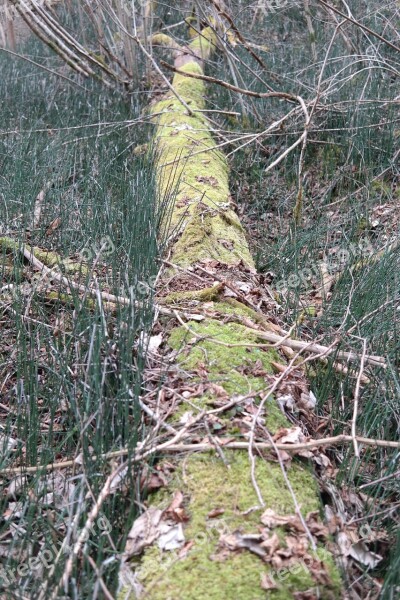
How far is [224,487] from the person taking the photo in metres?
1.66

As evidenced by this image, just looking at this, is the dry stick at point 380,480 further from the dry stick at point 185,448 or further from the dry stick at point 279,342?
the dry stick at point 279,342

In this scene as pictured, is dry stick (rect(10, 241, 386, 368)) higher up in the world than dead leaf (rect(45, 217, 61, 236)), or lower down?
lower down

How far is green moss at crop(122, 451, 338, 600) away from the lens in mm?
1427

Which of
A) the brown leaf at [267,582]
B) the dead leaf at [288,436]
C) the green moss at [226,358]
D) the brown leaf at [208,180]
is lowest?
the brown leaf at [267,582]

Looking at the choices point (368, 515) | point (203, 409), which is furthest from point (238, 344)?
point (368, 515)

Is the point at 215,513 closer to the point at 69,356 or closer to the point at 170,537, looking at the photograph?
the point at 170,537

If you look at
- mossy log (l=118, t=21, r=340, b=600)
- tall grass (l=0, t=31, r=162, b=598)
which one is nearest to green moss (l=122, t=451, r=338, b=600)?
mossy log (l=118, t=21, r=340, b=600)

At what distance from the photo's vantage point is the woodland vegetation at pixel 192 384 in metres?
1.53

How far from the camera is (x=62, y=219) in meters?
3.22

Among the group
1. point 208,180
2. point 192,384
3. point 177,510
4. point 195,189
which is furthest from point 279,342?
point 208,180

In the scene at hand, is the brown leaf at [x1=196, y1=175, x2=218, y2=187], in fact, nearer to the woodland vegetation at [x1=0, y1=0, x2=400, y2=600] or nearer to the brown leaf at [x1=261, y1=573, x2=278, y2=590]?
the woodland vegetation at [x1=0, y1=0, x2=400, y2=600]

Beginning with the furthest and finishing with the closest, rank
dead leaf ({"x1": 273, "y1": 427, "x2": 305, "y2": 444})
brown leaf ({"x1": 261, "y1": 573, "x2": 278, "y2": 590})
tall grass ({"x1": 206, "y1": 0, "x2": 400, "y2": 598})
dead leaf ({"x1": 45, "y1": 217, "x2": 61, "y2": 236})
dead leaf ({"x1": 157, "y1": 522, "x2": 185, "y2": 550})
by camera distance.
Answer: dead leaf ({"x1": 45, "y1": 217, "x2": 61, "y2": 236}) → tall grass ({"x1": 206, "y1": 0, "x2": 400, "y2": 598}) → dead leaf ({"x1": 273, "y1": 427, "x2": 305, "y2": 444}) → dead leaf ({"x1": 157, "y1": 522, "x2": 185, "y2": 550}) → brown leaf ({"x1": 261, "y1": 573, "x2": 278, "y2": 590})

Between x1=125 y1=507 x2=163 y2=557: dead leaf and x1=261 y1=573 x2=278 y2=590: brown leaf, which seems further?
x1=125 y1=507 x2=163 y2=557: dead leaf

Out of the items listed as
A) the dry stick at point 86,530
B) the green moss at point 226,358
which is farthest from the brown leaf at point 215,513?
the green moss at point 226,358
